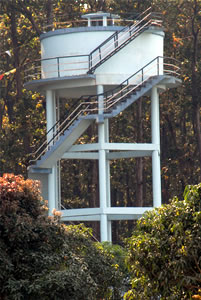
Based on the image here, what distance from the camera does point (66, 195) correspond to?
226 ft

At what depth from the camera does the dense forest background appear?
6197cm

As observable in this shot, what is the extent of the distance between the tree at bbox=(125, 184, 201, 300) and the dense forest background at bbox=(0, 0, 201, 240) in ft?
117

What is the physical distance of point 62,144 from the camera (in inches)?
1823

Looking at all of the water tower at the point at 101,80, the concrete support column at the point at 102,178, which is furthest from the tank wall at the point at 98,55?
the concrete support column at the point at 102,178

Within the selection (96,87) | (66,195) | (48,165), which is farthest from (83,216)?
(66,195)

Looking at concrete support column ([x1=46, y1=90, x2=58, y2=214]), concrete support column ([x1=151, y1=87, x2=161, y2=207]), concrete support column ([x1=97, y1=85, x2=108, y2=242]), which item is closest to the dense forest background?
concrete support column ([x1=46, y1=90, x2=58, y2=214])

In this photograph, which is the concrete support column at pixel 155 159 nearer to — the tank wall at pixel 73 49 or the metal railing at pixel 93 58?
the metal railing at pixel 93 58

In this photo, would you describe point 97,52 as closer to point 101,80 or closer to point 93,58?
point 93,58

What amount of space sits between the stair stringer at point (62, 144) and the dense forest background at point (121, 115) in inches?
509

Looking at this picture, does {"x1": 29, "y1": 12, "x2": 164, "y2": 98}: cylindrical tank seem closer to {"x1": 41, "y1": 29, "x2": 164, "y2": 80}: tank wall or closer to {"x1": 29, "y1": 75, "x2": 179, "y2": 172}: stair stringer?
{"x1": 41, "y1": 29, "x2": 164, "y2": 80}: tank wall

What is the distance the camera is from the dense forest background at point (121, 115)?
2440 inches

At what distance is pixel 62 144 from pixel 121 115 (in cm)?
2150

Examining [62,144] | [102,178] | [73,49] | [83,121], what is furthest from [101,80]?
[102,178]

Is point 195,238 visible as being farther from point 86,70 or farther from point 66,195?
point 66,195
